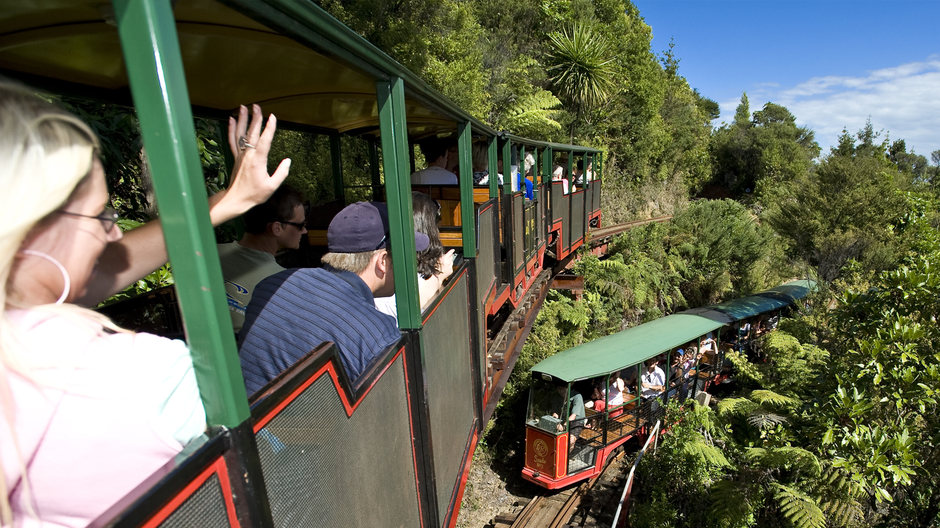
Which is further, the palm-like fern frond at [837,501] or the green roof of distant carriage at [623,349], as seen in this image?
the green roof of distant carriage at [623,349]

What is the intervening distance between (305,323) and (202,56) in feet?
3.54

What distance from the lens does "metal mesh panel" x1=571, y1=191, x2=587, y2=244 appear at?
10488mm

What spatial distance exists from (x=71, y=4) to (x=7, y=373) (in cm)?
99

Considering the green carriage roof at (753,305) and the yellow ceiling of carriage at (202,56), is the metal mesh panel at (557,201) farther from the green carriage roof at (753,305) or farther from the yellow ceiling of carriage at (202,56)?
the yellow ceiling of carriage at (202,56)

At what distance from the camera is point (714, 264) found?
1653 cm

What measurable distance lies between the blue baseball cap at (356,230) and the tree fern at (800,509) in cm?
650

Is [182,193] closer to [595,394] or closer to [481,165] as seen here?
[481,165]

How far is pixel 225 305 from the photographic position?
2.91 ft

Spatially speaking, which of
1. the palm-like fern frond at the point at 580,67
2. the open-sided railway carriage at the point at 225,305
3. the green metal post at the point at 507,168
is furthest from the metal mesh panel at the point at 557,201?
the palm-like fern frond at the point at 580,67

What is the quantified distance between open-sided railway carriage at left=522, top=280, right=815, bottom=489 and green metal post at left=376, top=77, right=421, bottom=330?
694 cm

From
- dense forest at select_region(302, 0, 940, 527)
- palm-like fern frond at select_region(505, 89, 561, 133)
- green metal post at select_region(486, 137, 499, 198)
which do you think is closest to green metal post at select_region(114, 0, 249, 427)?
green metal post at select_region(486, 137, 499, 198)

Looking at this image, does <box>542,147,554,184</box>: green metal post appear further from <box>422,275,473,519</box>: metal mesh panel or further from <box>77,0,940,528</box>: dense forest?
<box>422,275,473,519</box>: metal mesh panel

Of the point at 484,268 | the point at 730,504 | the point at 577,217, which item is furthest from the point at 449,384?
the point at 577,217

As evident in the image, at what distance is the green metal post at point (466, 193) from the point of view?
127 inches
